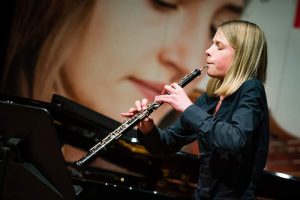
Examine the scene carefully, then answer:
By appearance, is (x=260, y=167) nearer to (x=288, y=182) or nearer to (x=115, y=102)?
(x=288, y=182)

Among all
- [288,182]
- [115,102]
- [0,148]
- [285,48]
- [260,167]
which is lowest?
[115,102]

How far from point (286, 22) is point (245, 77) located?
247 centimetres

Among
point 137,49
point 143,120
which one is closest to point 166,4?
point 137,49

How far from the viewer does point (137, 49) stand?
441cm

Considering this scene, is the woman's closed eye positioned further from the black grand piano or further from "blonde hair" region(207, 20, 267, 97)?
"blonde hair" region(207, 20, 267, 97)

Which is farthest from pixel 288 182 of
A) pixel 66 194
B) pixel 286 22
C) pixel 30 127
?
pixel 286 22

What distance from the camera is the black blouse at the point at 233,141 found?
5.22 ft

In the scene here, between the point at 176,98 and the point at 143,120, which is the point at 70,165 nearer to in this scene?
the point at 143,120

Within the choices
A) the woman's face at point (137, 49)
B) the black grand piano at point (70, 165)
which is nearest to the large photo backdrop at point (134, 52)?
the woman's face at point (137, 49)

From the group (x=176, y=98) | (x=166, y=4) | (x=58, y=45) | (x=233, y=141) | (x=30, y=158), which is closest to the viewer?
(x=233, y=141)

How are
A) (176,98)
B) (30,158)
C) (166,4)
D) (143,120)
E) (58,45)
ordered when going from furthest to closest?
(58,45) < (166,4) < (143,120) < (30,158) < (176,98)

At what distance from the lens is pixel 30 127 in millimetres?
1763

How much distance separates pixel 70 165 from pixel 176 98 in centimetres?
159

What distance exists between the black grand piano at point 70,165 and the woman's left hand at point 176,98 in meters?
0.34
